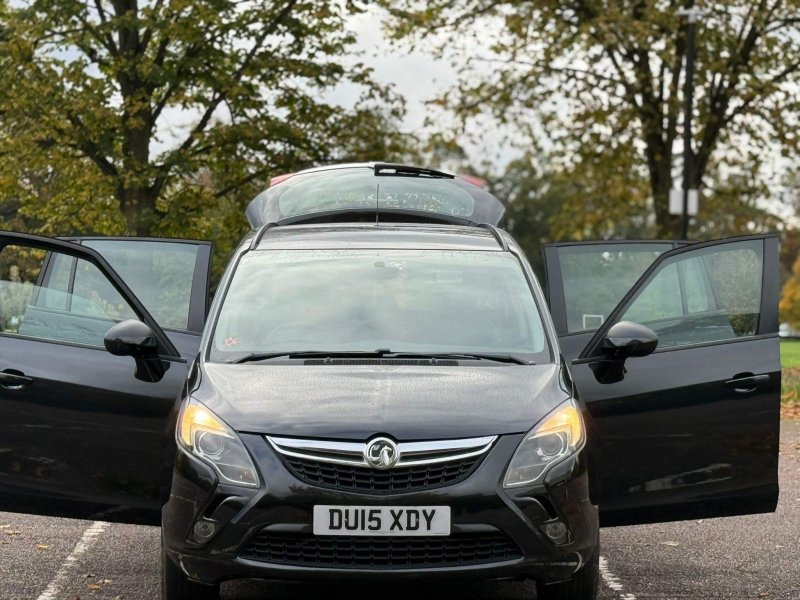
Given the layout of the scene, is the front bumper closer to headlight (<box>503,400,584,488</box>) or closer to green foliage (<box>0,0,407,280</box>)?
headlight (<box>503,400,584,488</box>)

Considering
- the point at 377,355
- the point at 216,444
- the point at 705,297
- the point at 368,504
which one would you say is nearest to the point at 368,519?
the point at 368,504

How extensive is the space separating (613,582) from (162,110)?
19805mm

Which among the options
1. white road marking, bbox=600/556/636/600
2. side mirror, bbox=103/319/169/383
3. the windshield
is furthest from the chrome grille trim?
white road marking, bbox=600/556/636/600

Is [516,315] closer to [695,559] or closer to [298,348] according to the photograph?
[298,348]

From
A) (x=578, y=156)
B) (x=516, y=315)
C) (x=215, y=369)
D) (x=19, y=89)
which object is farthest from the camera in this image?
(x=578, y=156)

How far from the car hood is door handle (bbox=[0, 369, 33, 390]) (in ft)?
3.35

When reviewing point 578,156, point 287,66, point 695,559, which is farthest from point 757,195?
point 695,559

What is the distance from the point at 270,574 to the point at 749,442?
238 cm

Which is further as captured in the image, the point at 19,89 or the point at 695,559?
the point at 19,89

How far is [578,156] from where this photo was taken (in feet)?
104

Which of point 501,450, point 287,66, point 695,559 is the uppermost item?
point 287,66

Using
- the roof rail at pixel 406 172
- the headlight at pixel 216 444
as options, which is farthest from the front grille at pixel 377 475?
the roof rail at pixel 406 172

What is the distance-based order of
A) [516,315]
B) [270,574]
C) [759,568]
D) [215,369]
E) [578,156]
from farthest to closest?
[578,156], [759,568], [516,315], [215,369], [270,574]

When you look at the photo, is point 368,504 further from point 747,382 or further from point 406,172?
point 406,172
